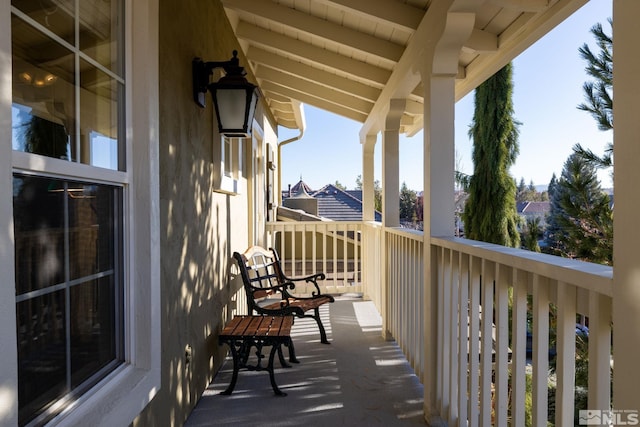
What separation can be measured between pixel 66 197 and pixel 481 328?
1.66 metres

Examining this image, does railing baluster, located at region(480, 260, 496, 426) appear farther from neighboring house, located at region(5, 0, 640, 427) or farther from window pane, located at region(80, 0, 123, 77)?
window pane, located at region(80, 0, 123, 77)

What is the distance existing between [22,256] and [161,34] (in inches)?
52.1

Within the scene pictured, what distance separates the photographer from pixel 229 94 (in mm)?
2912

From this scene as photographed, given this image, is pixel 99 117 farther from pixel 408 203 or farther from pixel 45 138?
pixel 408 203

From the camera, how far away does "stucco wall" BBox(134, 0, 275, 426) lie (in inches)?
85.2

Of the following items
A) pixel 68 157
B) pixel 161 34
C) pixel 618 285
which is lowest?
pixel 618 285

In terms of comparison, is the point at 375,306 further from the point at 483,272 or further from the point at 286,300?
the point at 483,272

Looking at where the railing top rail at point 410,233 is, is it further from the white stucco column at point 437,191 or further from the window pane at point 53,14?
the window pane at point 53,14

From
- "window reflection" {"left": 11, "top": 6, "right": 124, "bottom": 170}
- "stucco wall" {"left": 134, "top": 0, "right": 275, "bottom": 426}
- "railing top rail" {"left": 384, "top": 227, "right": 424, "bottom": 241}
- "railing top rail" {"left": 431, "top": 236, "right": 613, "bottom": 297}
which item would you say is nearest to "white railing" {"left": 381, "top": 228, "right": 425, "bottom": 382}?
"railing top rail" {"left": 384, "top": 227, "right": 424, "bottom": 241}

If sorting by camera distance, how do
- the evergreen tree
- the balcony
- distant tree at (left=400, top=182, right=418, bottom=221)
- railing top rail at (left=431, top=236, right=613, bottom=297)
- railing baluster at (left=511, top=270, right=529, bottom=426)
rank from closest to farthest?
1. railing top rail at (left=431, top=236, right=613, bottom=297)
2. the balcony
3. railing baluster at (left=511, top=270, right=529, bottom=426)
4. the evergreen tree
5. distant tree at (left=400, top=182, right=418, bottom=221)

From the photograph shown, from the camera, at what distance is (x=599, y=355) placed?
1145 millimetres

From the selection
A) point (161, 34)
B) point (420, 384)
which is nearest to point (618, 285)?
point (161, 34)

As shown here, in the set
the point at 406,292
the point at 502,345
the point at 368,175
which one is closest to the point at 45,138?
the point at 502,345

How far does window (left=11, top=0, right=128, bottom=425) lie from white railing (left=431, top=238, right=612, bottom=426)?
1.44 m
